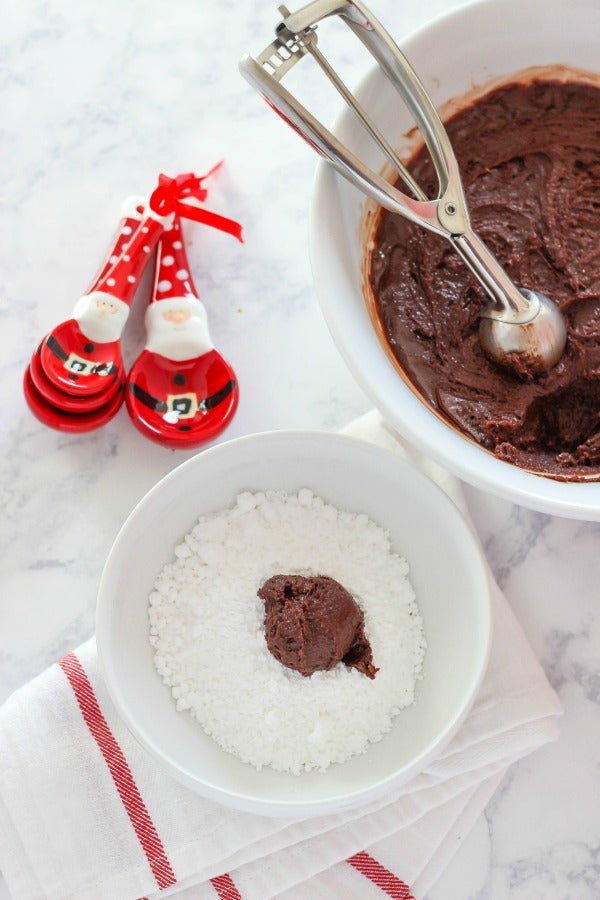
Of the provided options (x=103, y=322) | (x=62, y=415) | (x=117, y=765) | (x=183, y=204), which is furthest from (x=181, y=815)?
(x=183, y=204)

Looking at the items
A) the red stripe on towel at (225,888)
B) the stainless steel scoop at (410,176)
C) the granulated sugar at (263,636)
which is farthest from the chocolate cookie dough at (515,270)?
the red stripe on towel at (225,888)


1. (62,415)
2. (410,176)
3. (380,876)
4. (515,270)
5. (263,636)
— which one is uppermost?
(410,176)

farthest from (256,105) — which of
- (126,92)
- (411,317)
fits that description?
(411,317)

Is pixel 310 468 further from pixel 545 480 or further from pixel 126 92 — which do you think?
pixel 126 92

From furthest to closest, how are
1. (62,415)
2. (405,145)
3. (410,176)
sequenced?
1. (62,415)
2. (405,145)
3. (410,176)

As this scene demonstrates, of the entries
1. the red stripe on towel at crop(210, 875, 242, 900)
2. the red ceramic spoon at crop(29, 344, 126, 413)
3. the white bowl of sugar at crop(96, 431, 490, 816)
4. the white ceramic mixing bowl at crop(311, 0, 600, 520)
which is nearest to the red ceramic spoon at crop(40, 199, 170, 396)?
the red ceramic spoon at crop(29, 344, 126, 413)

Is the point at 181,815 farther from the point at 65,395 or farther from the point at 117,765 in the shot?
the point at 65,395

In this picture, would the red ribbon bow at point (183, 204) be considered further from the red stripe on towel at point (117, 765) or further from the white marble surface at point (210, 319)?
the red stripe on towel at point (117, 765)
